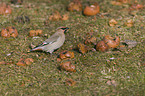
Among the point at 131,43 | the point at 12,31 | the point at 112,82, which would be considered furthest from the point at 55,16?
the point at 112,82

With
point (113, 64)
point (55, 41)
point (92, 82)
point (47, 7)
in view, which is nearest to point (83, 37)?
point (55, 41)

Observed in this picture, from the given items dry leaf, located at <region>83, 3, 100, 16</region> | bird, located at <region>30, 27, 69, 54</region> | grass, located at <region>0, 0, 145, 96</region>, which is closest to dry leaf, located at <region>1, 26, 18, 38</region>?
grass, located at <region>0, 0, 145, 96</region>

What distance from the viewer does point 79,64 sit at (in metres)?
6.31

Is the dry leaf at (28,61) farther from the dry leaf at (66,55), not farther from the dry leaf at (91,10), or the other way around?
the dry leaf at (91,10)

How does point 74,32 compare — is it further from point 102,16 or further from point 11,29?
point 11,29

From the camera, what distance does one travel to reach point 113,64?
20.5 feet

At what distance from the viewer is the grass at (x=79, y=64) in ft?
17.9

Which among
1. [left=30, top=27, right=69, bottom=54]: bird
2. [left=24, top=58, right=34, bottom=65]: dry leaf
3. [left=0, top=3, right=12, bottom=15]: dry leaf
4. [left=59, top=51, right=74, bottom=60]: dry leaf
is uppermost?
[left=0, top=3, right=12, bottom=15]: dry leaf

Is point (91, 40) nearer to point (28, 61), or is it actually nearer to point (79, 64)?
point (79, 64)

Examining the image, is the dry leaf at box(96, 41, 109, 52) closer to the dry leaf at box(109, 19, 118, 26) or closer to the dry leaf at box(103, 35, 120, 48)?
the dry leaf at box(103, 35, 120, 48)

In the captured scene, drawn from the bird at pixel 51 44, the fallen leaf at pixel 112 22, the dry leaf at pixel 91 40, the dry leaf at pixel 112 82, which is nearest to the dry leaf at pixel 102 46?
the dry leaf at pixel 91 40

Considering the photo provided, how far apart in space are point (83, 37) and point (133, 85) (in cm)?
268

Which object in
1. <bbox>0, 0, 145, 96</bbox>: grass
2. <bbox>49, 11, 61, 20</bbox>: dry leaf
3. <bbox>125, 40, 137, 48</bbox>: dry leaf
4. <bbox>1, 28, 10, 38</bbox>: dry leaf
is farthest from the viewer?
<bbox>49, 11, 61, 20</bbox>: dry leaf

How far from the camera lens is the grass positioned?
545 cm
